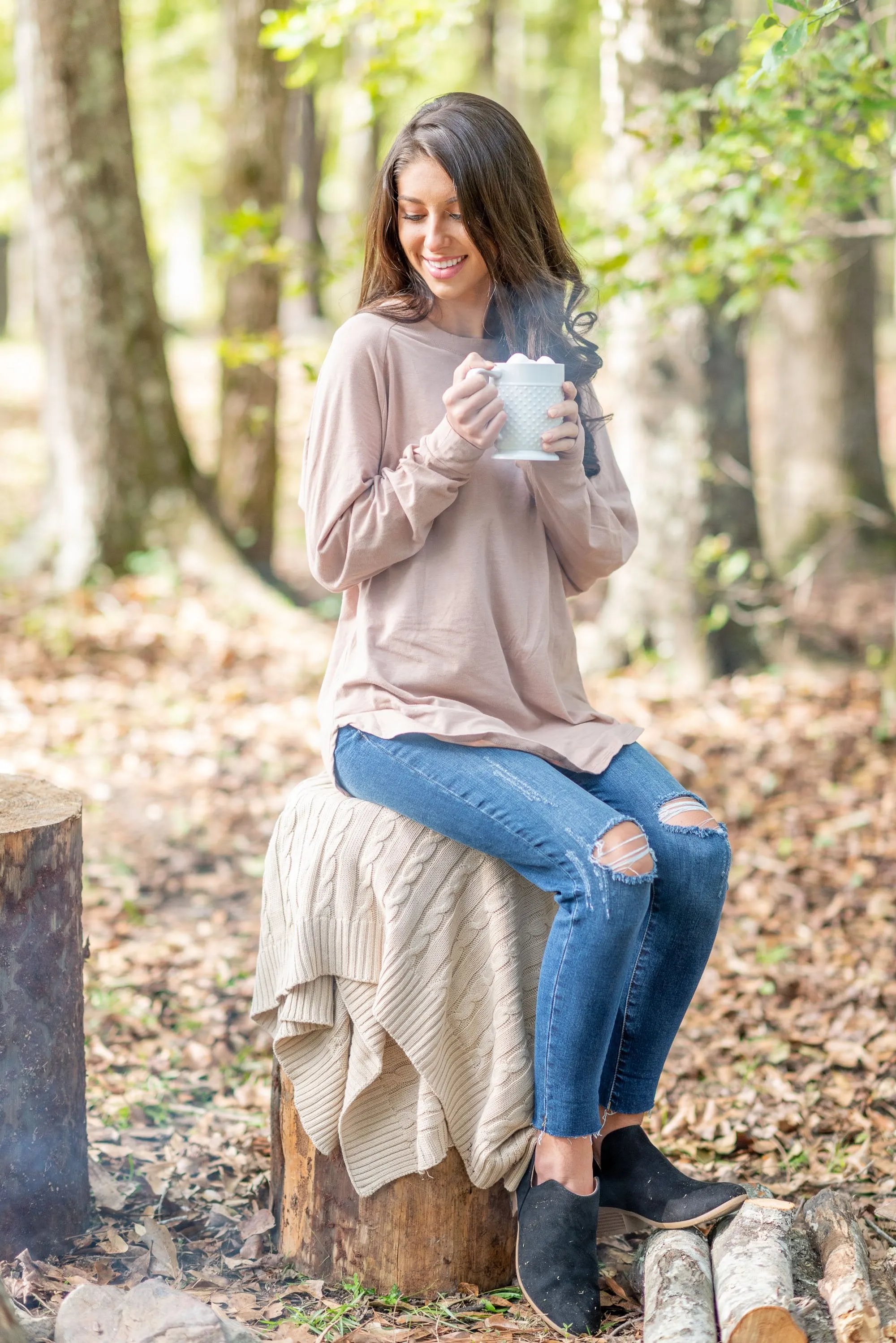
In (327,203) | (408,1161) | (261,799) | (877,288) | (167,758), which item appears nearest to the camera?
(408,1161)

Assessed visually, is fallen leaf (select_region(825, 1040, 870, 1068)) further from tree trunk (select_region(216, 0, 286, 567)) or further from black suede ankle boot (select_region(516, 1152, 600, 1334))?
tree trunk (select_region(216, 0, 286, 567))

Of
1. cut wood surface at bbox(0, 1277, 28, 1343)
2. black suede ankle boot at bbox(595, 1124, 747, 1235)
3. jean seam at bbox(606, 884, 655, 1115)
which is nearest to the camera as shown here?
cut wood surface at bbox(0, 1277, 28, 1343)

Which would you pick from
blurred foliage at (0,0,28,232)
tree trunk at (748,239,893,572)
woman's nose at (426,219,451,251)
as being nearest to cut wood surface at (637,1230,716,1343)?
woman's nose at (426,219,451,251)

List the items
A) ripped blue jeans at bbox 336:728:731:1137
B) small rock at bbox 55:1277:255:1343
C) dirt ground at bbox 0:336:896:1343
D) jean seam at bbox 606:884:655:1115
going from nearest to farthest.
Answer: small rock at bbox 55:1277:255:1343 < ripped blue jeans at bbox 336:728:731:1137 < jean seam at bbox 606:884:655:1115 < dirt ground at bbox 0:336:896:1343

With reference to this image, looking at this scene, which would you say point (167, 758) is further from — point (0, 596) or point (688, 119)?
point (688, 119)

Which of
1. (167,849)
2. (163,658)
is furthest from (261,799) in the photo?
(163,658)

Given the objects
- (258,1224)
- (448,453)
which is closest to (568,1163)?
(258,1224)

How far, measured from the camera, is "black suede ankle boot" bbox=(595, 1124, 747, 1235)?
2.42 metres

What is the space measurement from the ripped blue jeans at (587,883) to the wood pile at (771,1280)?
0.29m

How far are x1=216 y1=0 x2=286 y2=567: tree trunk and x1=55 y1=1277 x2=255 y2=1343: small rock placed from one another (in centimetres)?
572

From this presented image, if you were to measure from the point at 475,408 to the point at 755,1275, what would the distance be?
5.26 feet

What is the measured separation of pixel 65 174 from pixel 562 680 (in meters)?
5.38

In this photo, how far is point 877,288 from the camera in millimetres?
8500

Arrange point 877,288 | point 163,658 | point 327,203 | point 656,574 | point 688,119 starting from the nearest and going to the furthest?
point 688,119 < point 656,574 < point 163,658 < point 877,288 < point 327,203
